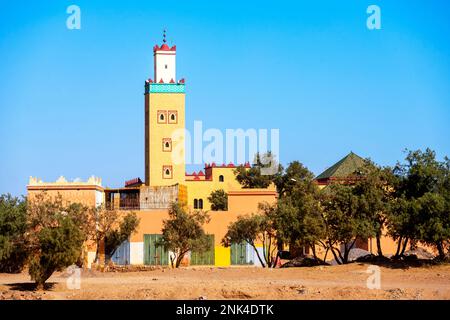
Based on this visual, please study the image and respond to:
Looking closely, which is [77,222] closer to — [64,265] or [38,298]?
[64,265]

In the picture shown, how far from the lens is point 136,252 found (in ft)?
191

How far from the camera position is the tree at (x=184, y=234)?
54.4 metres

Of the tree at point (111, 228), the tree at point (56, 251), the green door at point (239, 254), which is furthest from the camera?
the green door at point (239, 254)

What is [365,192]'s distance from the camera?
1989 inches

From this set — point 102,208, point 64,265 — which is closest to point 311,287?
point 64,265

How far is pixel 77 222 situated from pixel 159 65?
3116cm

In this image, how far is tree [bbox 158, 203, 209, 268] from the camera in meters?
54.4

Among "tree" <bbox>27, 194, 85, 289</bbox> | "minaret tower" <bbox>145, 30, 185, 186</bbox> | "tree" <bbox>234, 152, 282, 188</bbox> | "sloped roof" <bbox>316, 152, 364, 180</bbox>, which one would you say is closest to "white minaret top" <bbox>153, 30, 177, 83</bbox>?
"minaret tower" <bbox>145, 30, 185, 186</bbox>

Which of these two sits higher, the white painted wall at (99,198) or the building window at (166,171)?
the building window at (166,171)

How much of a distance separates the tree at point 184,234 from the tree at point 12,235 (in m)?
7.59

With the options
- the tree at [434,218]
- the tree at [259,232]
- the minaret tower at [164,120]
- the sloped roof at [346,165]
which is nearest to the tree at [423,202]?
the tree at [434,218]

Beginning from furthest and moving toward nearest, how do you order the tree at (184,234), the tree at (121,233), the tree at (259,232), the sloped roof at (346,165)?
the sloped roof at (346,165), the tree at (121,233), the tree at (184,234), the tree at (259,232)

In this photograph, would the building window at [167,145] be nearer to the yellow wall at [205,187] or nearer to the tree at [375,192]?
the yellow wall at [205,187]
